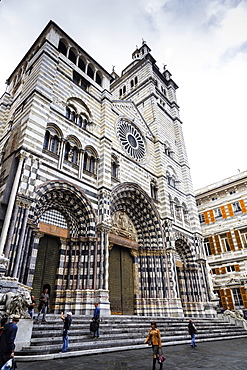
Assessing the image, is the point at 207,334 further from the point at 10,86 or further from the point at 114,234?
the point at 10,86

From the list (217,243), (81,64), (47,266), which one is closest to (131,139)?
(81,64)

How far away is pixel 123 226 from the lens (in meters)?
17.0

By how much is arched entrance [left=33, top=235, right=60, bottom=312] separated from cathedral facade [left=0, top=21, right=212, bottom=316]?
0.05 m

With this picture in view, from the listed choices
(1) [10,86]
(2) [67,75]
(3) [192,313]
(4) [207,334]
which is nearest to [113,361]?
(4) [207,334]

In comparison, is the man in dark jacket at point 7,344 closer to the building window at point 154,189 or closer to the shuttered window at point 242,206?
the building window at point 154,189

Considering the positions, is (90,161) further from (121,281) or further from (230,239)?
(230,239)

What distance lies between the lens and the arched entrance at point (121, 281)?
14656 mm

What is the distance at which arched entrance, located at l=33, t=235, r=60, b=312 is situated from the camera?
37.2 ft

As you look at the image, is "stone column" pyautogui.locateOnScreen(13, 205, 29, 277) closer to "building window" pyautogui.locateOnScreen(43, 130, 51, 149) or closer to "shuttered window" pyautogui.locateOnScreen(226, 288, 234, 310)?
"building window" pyautogui.locateOnScreen(43, 130, 51, 149)

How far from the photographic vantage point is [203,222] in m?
28.8

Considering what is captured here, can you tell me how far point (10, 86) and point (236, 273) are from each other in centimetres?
2695

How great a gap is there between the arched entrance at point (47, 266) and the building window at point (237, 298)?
61.7ft

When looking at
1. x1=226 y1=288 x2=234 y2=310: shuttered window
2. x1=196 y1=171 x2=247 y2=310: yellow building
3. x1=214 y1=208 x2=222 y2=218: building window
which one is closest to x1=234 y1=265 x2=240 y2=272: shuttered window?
x1=196 y1=171 x2=247 y2=310: yellow building

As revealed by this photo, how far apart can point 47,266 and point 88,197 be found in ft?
14.3
